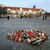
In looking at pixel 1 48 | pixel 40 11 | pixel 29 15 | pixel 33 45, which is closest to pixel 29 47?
pixel 33 45

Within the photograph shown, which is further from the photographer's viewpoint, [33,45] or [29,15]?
[29,15]

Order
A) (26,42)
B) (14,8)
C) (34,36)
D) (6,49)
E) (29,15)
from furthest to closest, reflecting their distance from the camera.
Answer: (14,8) < (29,15) < (34,36) < (26,42) < (6,49)

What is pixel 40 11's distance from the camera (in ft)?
572

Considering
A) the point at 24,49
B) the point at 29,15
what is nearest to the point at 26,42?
the point at 24,49

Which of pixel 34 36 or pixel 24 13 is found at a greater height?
pixel 34 36

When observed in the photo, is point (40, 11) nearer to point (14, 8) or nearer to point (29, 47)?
point (14, 8)

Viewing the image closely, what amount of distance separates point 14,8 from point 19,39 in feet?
507

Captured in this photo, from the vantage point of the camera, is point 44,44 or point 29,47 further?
point 44,44

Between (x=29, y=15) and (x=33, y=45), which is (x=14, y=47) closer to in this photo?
(x=33, y=45)

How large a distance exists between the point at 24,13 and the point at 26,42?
14105 cm

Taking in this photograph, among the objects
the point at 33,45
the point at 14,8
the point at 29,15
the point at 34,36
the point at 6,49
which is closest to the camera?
the point at 6,49

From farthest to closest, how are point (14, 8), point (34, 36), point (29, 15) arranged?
point (14, 8) < point (29, 15) < point (34, 36)

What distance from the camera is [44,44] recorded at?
25156mm

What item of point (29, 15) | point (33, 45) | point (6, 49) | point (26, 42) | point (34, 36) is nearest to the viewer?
point (6, 49)
